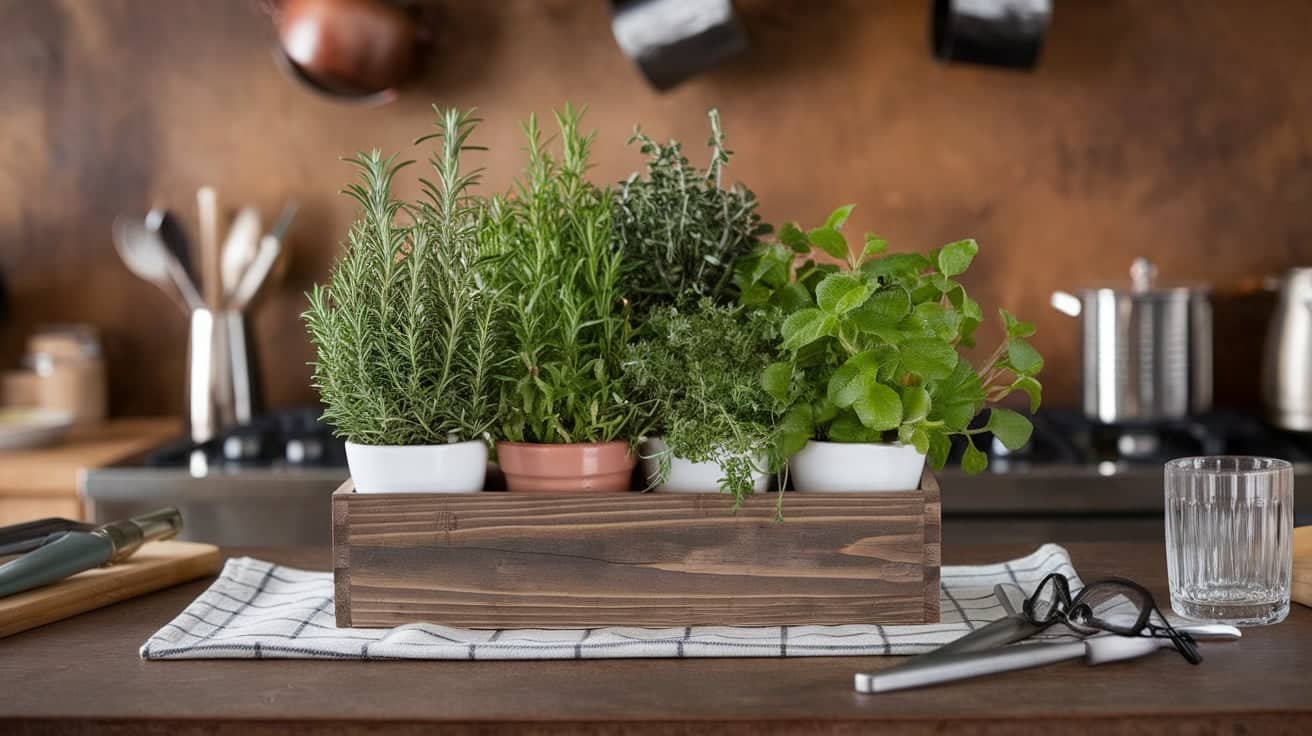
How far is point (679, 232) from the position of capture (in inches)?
38.0

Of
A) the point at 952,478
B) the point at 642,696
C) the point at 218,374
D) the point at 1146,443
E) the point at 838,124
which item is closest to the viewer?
the point at 642,696

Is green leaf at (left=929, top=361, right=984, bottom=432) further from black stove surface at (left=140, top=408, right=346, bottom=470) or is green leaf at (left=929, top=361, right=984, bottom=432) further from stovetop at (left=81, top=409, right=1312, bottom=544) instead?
black stove surface at (left=140, top=408, right=346, bottom=470)

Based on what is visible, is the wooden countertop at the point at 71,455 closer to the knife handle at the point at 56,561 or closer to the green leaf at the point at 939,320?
the knife handle at the point at 56,561

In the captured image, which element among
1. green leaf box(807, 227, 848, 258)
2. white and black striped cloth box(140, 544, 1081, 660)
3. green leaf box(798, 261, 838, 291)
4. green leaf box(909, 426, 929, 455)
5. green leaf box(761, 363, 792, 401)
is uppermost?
green leaf box(807, 227, 848, 258)

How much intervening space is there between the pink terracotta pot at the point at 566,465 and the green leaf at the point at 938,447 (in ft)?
0.68

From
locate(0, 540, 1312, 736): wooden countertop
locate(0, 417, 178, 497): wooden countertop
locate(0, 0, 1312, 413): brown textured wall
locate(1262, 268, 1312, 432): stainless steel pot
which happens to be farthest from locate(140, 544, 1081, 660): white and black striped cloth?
locate(0, 0, 1312, 413): brown textured wall

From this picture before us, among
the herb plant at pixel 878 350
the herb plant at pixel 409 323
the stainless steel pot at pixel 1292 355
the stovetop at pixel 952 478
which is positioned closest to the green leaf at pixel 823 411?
the herb plant at pixel 878 350

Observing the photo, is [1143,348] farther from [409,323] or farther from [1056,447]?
[409,323]

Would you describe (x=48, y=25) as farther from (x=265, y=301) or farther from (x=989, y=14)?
(x=989, y=14)

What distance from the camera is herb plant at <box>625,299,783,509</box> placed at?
2.91ft

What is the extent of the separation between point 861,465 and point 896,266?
141 millimetres

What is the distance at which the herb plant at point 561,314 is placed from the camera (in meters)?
0.91

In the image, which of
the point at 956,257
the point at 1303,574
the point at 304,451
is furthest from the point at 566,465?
the point at 304,451

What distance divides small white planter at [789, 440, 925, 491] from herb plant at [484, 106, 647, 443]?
0.12 metres
